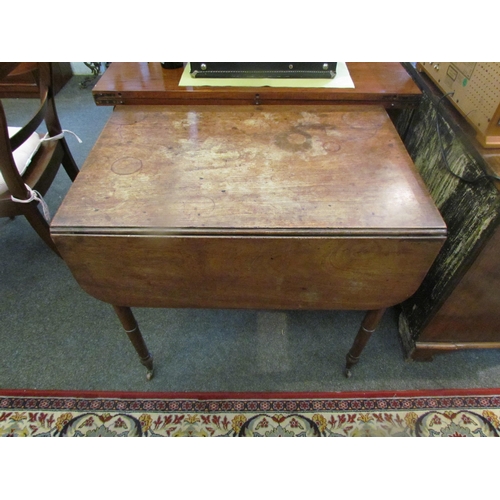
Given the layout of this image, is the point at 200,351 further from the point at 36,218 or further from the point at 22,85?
the point at 22,85

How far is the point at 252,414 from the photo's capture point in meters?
1.16

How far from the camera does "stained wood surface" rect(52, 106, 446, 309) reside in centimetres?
73

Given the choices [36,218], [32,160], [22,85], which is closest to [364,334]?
[36,218]

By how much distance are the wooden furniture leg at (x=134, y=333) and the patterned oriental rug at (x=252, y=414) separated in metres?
0.11

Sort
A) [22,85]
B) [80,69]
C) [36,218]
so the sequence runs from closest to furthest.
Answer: [36,218]
[22,85]
[80,69]

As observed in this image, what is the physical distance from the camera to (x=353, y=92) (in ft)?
3.48

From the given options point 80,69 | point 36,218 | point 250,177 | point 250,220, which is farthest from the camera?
point 80,69

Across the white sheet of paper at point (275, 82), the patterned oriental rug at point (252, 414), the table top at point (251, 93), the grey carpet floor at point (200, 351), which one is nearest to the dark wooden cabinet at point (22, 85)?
the grey carpet floor at point (200, 351)

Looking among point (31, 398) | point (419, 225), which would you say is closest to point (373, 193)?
point (419, 225)

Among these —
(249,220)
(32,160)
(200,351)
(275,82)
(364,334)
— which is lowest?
(200,351)

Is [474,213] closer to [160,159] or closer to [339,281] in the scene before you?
[339,281]

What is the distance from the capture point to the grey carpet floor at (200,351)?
1233 millimetres

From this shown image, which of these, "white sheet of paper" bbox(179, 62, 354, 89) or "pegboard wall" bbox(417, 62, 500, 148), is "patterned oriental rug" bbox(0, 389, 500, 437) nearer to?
"pegboard wall" bbox(417, 62, 500, 148)

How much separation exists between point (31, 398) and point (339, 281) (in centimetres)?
115
